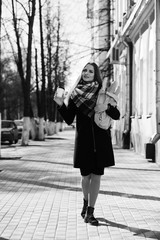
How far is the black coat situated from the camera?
5.78 meters

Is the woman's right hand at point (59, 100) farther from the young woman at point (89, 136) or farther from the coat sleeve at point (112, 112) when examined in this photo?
the coat sleeve at point (112, 112)

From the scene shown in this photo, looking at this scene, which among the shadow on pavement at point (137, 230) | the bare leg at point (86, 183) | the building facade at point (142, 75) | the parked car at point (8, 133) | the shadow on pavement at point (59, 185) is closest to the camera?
the shadow on pavement at point (137, 230)

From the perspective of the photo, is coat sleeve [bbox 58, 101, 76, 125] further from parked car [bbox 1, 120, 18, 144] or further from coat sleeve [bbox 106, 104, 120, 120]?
parked car [bbox 1, 120, 18, 144]

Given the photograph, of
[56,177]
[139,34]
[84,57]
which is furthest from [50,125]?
[56,177]

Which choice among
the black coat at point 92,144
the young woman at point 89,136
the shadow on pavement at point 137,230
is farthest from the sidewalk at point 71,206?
the black coat at point 92,144

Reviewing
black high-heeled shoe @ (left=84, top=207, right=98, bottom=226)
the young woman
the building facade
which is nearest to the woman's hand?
the young woman

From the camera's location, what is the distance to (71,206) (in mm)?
6938

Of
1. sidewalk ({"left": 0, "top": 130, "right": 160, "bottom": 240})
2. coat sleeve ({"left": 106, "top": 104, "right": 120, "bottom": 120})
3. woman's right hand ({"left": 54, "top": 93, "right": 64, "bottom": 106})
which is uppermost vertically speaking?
woman's right hand ({"left": 54, "top": 93, "right": 64, "bottom": 106})

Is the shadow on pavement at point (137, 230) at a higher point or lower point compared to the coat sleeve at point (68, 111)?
lower

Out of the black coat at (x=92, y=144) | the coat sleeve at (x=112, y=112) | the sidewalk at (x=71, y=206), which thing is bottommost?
the sidewalk at (x=71, y=206)

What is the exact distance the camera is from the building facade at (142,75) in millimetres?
14219

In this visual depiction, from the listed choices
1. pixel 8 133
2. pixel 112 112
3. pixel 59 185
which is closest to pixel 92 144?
pixel 112 112

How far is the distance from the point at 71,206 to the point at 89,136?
148cm

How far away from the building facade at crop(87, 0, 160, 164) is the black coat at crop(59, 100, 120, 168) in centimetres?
801
